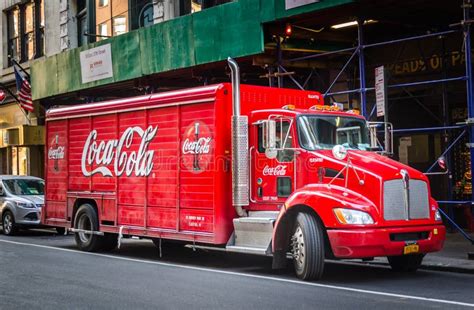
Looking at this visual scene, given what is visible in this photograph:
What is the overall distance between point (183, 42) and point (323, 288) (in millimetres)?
10779

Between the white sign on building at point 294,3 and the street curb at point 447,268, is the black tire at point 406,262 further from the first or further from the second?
the white sign on building at point 294,3

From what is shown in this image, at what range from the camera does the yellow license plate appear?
1032cm

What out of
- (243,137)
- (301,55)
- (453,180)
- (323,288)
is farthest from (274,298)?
(301,55)

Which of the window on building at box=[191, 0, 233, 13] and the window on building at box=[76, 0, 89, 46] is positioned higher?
the window on building at box=[76, 0, 89, 46]

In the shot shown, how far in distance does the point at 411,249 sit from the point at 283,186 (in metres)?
2.36

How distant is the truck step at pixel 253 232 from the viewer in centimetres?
1138

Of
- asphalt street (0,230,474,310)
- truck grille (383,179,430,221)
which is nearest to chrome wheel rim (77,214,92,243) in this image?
asphalt street (0,230,474,310)

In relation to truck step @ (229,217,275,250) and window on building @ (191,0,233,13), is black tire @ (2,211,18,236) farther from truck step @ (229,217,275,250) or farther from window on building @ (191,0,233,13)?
truck step @ (229,217,275,250)

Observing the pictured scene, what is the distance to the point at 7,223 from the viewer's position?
812 inches

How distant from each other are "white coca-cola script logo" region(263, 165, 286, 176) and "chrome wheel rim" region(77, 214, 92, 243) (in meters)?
4.96

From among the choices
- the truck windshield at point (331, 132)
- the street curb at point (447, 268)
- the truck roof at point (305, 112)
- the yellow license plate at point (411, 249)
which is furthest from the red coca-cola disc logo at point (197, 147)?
the street curb at point (447, 268)

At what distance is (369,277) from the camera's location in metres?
11.0

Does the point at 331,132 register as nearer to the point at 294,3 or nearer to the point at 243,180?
the point at 243,180

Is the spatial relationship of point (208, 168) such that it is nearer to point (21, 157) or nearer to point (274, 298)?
point (274, 298)
